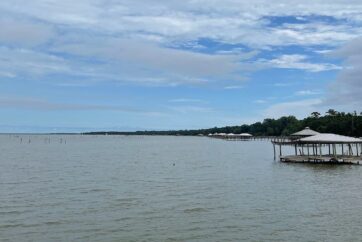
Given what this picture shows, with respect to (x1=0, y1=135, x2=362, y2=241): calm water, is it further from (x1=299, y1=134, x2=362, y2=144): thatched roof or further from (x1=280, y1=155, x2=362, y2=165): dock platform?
(x1=299, y1=134, x2=362, y2=144): thatched roof

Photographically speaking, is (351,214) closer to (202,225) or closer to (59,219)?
(202,225)

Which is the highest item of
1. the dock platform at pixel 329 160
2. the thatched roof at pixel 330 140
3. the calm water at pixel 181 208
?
the thatched roof at pixel 330 140

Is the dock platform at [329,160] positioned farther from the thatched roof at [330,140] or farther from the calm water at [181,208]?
the calm water at [181,208]

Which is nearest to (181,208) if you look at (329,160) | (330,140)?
(329,160)

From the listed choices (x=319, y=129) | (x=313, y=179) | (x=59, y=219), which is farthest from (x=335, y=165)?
(x=319, y=129)

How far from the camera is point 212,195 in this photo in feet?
90.6

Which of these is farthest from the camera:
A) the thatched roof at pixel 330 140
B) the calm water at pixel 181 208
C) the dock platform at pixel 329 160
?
the thatched roof at pixel 330 140

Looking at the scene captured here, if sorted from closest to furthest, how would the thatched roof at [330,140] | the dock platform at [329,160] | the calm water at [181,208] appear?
the calm water at [181,208], the dock platform at [329,160], the thatched roof at [330,140]

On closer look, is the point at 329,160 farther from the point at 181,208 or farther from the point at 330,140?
the point at 181,208

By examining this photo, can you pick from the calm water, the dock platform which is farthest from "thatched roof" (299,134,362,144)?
the calm water

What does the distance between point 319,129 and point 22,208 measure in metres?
110

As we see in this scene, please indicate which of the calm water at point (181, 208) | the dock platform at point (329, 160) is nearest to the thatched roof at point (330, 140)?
the dock platform at point (329, 160)

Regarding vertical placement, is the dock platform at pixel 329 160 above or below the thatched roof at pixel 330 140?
below

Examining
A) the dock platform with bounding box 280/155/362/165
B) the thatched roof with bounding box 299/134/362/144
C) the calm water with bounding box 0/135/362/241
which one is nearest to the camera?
the calm water with bounding box 0/135/362/241
